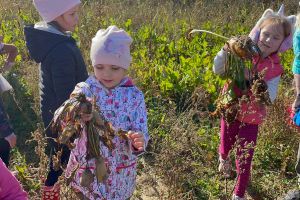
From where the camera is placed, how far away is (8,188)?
1729mm

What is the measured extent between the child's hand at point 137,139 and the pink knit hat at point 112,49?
1.30 feet

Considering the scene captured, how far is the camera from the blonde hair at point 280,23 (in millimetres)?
2980

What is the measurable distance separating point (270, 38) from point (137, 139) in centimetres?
132

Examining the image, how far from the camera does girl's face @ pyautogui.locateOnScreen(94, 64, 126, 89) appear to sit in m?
2.29

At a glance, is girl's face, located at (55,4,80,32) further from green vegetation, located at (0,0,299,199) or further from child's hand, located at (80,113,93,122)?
child's hand, located at (80,113,93,122)

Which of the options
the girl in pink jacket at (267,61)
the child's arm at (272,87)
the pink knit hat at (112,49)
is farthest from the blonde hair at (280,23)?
the pink knit hat at (112,49)

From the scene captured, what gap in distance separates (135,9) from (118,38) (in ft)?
18.8

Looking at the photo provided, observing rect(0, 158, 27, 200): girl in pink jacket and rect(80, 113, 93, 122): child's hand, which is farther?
rect(0, 158, 27, 200): girl in pink jacket

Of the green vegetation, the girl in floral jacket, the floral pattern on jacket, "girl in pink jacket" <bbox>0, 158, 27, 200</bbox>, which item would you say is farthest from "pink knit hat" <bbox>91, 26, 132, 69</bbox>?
"girl in pink jacket" <bbox>0, 158, 27, 200</bbox>

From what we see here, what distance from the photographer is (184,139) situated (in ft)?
11.8

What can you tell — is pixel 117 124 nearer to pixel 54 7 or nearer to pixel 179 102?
pixel 54 7

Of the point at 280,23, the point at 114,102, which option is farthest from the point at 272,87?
the point at 114,102

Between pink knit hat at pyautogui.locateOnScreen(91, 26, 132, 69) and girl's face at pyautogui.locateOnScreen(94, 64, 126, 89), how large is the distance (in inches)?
1.0

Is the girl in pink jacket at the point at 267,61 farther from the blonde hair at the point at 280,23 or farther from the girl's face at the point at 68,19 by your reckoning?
the girl's face at the point at 68,19
